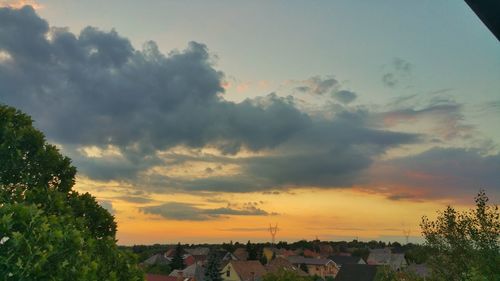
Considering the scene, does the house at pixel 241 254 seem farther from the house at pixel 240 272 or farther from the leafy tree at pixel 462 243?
the leafy tree at pixel 462 243

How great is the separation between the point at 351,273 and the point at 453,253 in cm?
6285

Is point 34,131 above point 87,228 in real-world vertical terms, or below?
above

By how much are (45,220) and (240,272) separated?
102 meters

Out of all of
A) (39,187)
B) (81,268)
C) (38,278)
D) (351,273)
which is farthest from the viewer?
(351,273)

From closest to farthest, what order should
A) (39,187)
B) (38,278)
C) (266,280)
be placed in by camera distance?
(38,278)
(39,187)
(266,280)

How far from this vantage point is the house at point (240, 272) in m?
109

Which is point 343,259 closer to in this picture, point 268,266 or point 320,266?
point 320,266

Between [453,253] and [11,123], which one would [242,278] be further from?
[11,123]

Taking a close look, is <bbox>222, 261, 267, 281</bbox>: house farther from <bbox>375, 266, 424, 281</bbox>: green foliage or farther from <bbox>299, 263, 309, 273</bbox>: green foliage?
<bbox>375, 266, 424, 281</bbox>: green foliage

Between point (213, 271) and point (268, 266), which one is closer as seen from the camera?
point (213, 271)

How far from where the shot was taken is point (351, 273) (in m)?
99.1

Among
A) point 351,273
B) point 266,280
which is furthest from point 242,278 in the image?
point 266,280

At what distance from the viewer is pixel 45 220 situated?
10.8 metres

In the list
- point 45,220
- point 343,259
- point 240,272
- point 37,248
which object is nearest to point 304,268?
point 343,259
